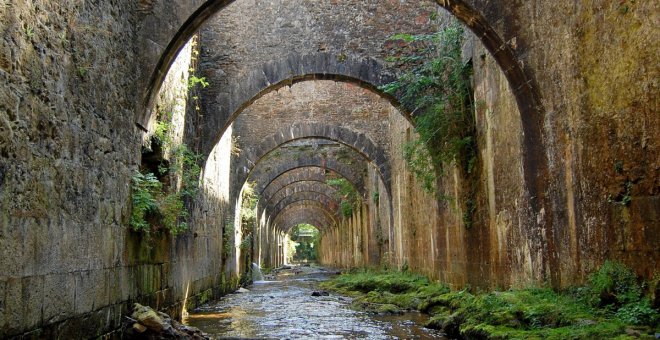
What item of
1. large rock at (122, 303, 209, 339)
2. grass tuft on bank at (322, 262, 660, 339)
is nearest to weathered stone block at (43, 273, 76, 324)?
large rock at (122, 303, 209, 339)

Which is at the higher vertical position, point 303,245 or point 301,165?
point 301,165

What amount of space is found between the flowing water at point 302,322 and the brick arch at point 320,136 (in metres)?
6.68

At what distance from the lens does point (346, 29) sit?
11906mm

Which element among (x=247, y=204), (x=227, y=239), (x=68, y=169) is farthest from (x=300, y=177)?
(x=68, y=169)

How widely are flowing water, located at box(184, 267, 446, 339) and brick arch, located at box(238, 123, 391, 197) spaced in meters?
6.68

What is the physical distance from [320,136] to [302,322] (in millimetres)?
10361

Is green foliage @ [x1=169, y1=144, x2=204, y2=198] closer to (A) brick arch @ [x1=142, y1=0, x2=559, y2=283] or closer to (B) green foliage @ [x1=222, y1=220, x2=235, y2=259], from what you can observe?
(A) brick arch @ [x1=142, y1=0, x2=559, y2=283]

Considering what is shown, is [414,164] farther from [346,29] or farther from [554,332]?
[554,332]

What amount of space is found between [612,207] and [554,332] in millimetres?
1115

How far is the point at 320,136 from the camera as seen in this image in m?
18.2

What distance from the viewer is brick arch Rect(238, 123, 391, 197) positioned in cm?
1795

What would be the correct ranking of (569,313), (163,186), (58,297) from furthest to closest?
(163,186), (569,313), (58,297)

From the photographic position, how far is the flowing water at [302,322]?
699 centimetres

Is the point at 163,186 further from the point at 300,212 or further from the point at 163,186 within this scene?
the point at 300,212
